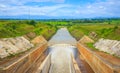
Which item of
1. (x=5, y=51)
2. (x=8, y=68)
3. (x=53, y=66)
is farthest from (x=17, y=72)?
(x=53, y=66)

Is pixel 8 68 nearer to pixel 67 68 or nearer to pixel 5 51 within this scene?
pixel 5 51

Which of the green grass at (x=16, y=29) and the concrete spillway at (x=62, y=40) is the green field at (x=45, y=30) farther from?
the concrete spillway at (x=62, y=40)

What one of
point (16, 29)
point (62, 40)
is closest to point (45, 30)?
point (62, 40)

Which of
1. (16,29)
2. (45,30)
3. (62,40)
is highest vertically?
(16,29)

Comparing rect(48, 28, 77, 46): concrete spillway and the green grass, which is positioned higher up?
the green grass

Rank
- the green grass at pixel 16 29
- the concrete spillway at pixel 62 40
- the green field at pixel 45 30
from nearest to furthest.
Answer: the green grass at pixel 16 29
the green field at pixel 45 30
the concrete spillway at pixel 62 40

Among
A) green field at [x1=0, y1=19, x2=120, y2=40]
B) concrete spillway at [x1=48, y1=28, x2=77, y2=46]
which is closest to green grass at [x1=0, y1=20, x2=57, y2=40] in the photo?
green field at [x1=0, y1=19, x2=120, y2=40]

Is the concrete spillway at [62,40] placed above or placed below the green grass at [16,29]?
below

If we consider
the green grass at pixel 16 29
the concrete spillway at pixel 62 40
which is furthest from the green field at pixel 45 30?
the concrete spillway at pixel 62 40

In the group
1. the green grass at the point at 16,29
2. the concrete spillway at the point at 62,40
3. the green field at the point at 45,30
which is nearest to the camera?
the green grass at the point at 16,29

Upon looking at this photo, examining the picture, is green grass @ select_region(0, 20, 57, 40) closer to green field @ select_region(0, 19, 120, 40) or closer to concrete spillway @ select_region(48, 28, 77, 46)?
green field @ select_region(0, 19, 120, 40)

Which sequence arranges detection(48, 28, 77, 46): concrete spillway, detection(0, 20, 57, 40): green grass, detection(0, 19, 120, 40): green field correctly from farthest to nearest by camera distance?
detection(48, 28, 77, 46): concrete spillway → detection(0, 19, 120, 40): green field → detection(0, 20, 57, 40): green grass

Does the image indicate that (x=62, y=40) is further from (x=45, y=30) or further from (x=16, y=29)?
(x=45, y=30)

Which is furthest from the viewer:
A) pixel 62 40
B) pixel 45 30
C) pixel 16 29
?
pixel 45 30
